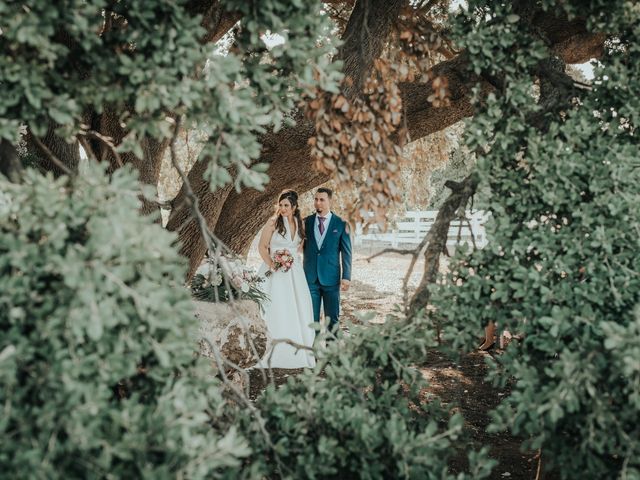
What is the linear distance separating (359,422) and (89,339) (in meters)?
1.20

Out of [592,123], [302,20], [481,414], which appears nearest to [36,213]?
[302,20]

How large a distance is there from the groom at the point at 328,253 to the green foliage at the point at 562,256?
3572mm

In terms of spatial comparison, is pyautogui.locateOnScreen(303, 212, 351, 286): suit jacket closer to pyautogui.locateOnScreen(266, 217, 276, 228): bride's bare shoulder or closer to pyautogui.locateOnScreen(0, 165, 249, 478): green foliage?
pyautogui.locateOnScreen(266, 217, 276, 228): bride's bare shoulder

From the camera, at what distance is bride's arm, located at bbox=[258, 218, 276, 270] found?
6.79 m

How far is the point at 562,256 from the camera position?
258 centimetres

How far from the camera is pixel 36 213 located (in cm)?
200

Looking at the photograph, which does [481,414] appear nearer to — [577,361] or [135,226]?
[577,361]

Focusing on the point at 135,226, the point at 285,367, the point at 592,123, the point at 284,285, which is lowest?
the point at 285,367

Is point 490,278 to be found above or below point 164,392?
above

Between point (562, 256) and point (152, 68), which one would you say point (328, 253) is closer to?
point (562, 256)

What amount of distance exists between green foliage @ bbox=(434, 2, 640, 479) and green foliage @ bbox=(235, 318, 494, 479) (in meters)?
0.29

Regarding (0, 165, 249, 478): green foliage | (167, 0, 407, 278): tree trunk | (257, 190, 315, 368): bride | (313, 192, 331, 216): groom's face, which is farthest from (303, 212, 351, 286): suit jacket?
(0, 165, 249, 478): green foliage

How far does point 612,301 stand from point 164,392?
1982 mm

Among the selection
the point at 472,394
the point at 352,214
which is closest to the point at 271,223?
the point at 472,394
